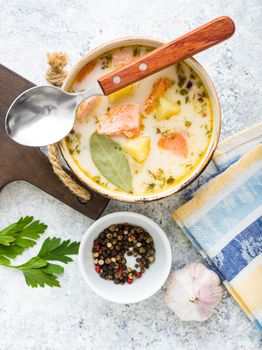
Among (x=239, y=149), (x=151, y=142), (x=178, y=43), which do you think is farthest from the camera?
(x=239, y=149)

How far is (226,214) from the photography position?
1.66 m

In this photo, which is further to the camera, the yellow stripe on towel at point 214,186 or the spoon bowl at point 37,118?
the yellow stripe on towel at point 214,186

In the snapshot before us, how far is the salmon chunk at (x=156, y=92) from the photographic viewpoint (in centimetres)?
146

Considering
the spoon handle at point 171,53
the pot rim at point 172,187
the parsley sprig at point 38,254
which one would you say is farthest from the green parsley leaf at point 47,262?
the spoon handle at point 171,53

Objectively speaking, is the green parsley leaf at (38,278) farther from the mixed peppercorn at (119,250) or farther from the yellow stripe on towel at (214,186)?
the yellow stripe on towel at (214,186)

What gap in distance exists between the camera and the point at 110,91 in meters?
1.42

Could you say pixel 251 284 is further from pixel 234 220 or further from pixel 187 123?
pixel 187 123

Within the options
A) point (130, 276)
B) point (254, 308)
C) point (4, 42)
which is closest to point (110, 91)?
point (4, 42)

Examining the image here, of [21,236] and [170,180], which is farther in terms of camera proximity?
[21,236]

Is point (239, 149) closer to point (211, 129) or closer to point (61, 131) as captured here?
point (211, 129)

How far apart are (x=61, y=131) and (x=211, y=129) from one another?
1.23 feet

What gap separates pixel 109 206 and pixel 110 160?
24 cm

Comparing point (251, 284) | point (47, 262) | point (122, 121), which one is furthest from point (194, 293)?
Answer: point (122, 121)

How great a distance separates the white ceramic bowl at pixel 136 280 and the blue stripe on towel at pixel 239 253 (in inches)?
6.3
